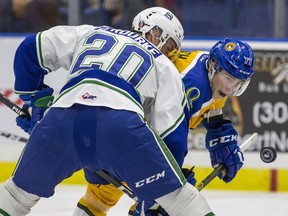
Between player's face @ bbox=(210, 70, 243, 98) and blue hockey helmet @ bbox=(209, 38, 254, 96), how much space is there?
0.8 inches

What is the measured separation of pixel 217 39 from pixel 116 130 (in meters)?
2.92

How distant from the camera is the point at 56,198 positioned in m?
5.10

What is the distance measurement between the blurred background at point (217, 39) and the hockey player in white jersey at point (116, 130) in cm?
244

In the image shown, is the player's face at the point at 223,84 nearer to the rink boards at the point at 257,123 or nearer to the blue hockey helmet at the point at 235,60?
the blue hockey helmet at the point at 235,60

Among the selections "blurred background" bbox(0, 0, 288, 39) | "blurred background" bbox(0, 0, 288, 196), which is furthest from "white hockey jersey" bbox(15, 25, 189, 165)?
"blurred background" bbox(0, 0, 288, 39)

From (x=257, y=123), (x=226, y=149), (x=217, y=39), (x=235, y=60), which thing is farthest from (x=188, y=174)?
(x=217, y=39)

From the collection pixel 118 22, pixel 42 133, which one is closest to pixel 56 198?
pixel 118 22

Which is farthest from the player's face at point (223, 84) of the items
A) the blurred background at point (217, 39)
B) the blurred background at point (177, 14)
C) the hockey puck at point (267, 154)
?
the blurred background at point (177, 14)

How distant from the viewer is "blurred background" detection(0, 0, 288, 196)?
217 inches

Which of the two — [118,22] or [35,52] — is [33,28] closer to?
[118,22]

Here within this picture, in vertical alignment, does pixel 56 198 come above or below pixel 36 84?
below

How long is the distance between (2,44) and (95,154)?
295cm

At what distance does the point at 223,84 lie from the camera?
333 centimetres

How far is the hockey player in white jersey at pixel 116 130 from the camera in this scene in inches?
110
